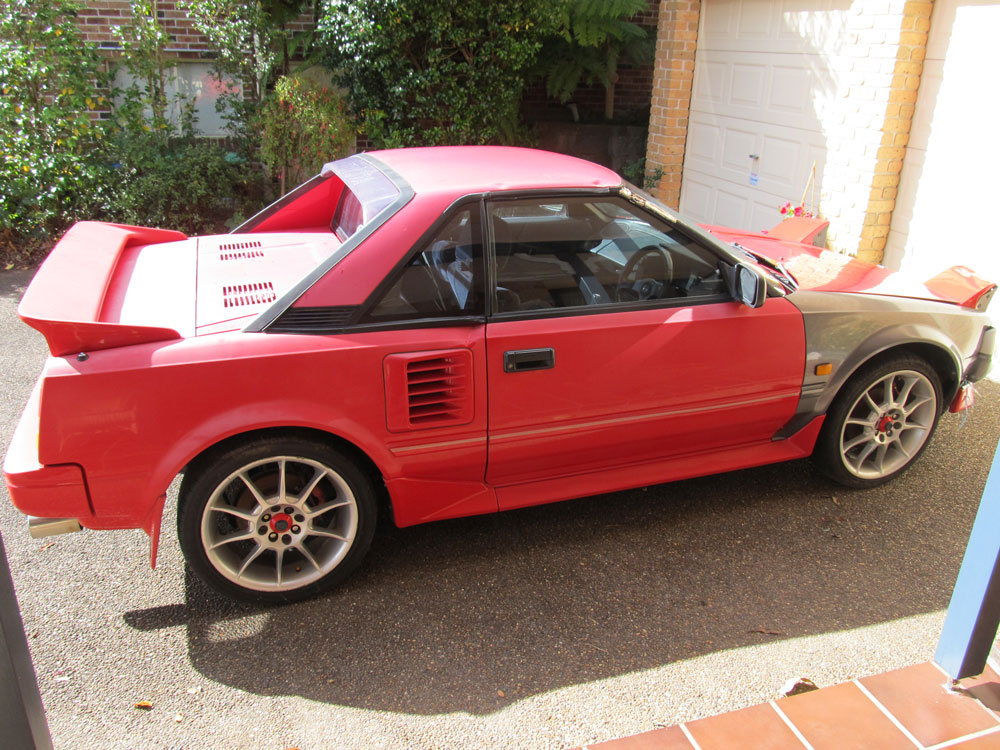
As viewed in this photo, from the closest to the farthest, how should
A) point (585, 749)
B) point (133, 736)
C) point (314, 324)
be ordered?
point (585, 749) < point (133, 736) < point (314, 324)

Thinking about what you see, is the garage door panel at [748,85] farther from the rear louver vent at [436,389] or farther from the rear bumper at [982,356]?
the rear louver vent at [436,389]

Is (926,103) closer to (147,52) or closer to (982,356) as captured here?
(982,356)

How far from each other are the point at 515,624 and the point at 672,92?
7.21 meters

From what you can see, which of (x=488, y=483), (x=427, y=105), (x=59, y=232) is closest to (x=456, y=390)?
(x=488, y=483)

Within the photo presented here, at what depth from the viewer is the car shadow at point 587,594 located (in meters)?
2.91

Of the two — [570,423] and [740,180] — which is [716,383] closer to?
[570,423]

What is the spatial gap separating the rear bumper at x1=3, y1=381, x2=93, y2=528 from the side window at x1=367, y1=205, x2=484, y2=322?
3.86 ft

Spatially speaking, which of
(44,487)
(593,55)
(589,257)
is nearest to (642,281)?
(589,257)

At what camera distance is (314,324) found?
2992mm

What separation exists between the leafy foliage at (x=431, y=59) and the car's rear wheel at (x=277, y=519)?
5.57 metres

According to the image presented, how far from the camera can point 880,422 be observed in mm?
4020

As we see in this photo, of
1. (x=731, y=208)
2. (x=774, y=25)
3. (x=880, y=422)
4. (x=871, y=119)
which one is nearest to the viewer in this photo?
(x=880, y=422)

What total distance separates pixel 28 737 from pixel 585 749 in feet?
4.65

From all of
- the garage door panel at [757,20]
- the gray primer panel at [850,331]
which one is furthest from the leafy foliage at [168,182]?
the gray primer panel at [850,331]
